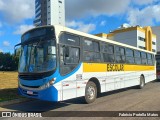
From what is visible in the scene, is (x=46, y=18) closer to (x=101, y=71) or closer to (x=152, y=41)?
(x=152, y=41)

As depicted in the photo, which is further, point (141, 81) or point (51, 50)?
point (141, 81)

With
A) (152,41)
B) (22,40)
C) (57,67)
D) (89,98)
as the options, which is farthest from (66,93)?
(152,41)

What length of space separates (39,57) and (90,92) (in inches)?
118

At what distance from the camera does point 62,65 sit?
8.98 meters

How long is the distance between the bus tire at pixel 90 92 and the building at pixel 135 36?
214ft

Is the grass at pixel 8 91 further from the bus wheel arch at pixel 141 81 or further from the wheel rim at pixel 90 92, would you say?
the bus wheel arch at pixel 141 81

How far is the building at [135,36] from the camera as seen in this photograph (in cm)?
7506

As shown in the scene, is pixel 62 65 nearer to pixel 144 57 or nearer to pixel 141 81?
pixel 141 81

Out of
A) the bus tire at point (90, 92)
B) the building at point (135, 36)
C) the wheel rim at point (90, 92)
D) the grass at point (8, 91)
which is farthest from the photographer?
the building at point (135, 36)

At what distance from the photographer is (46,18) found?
126875 mm

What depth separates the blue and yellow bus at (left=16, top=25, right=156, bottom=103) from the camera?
344 inches

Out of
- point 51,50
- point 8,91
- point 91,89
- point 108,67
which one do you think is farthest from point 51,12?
point 51,50

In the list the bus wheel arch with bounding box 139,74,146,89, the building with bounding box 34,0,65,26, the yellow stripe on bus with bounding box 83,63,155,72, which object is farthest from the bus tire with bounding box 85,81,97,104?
the building with bounding box 34,0,65,26

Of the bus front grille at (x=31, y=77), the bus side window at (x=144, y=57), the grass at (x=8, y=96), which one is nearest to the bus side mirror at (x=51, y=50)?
the bus front grille at (x=31, y=77)
